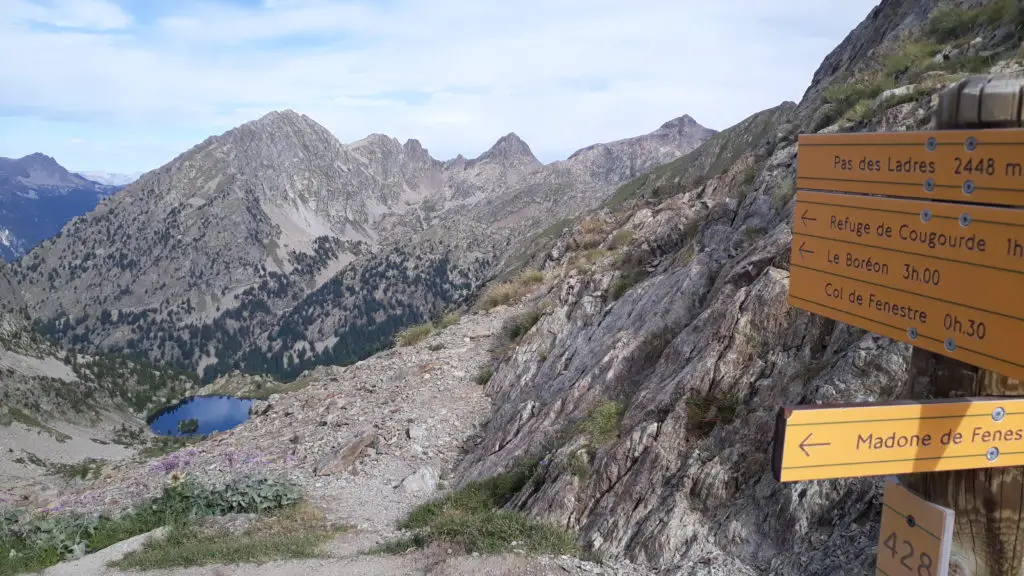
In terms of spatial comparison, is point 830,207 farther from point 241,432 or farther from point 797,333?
point 241,432

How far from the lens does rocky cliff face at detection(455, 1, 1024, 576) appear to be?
23.2 ft

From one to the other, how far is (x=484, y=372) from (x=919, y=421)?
17.8 meters

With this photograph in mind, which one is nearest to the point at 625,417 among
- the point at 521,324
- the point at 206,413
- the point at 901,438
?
the point at 901,438

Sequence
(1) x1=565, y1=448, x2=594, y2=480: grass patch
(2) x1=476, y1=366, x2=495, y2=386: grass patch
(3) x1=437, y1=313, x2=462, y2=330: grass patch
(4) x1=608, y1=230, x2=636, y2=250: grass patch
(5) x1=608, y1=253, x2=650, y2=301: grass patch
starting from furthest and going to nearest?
(3) x1=437, y1=313, x2=462, y2=330: grass patch, (4) x1=608, y1=230, x2=636, y2=250: grass patch, (2) x1=476, y1=366, x2=495, y2=386: grass patch, (5) x1=608, y1=253, x2=650, y2=301: grass patch, (1) x1=565, y1=448, x2=594, y2=480: grass patch

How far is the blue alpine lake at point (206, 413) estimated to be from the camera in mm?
139250

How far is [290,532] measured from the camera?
1162 cm

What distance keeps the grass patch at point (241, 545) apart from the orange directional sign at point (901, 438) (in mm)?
9561

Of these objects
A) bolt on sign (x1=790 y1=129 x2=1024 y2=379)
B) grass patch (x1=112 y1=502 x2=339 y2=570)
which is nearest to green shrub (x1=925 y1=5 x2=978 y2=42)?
bolt on sign (x1=790 y1=129 x2=1024 y2=379)

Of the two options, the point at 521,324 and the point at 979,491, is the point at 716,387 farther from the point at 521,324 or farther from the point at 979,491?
the point at 521,324

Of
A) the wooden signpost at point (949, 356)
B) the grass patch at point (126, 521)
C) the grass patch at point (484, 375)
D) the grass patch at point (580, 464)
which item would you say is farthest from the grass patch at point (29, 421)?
the wooden signpost at point (949, 356)

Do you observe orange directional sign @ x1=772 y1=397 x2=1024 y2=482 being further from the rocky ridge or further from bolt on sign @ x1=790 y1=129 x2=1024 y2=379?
the rocky ridge

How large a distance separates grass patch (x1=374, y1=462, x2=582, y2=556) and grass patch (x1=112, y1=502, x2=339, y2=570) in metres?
1.49

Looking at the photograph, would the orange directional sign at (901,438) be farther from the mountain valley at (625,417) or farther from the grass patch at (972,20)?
the grass patch at (972,20)

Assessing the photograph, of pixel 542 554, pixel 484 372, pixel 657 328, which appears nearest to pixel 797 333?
pixel 657 328
